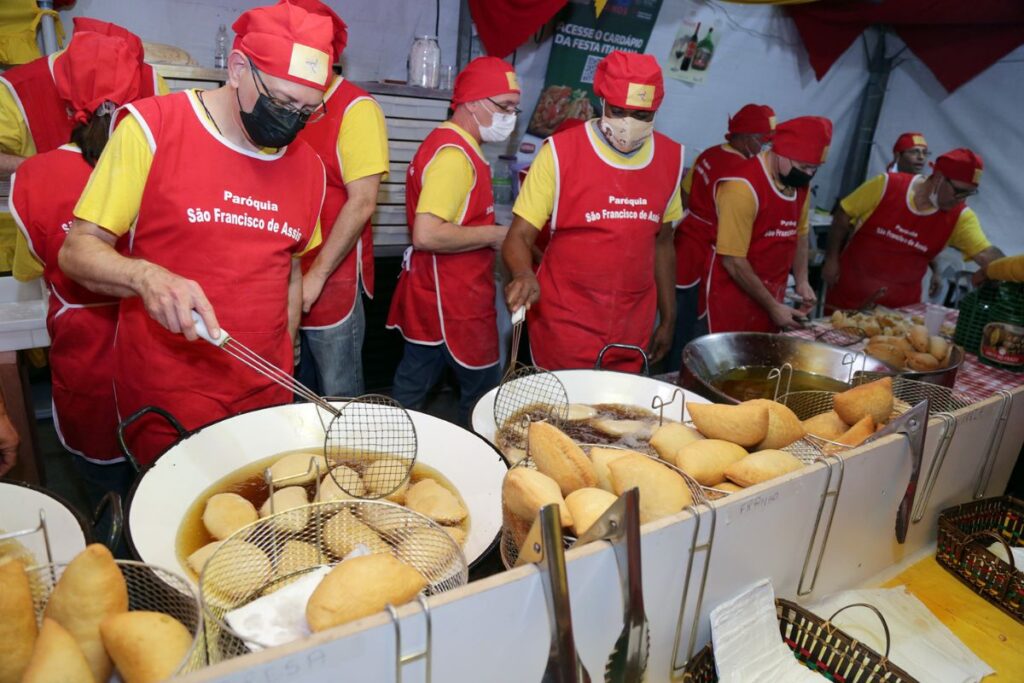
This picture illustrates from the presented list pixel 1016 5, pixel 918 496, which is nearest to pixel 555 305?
pixel 918 496

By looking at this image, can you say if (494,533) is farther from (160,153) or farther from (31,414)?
(31,414)

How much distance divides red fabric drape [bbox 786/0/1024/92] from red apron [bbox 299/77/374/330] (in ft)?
14.3

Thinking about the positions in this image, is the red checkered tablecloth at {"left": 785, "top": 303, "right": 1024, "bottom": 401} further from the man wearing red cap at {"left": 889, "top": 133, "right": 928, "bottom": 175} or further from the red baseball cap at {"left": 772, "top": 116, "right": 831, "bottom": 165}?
the man wearing red cap at {"left": 889, "top": 133, "right": 928, "bottom": 175}

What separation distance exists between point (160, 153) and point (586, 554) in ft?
4.64

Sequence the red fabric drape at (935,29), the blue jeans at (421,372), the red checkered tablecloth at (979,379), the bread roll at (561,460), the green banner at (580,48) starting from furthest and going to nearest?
the red fabric drape at (935,29), the green banner at (580,48), the blue jeans at (421,372), the red checkered tablecloth at (979,379), the bread roll at (561,460)

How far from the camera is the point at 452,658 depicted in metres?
0.80

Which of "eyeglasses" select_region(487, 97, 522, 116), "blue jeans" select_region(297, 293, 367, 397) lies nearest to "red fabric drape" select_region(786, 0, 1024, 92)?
"eyeglasses" select_region(487, 97, 522, 116)

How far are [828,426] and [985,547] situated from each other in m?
0.49

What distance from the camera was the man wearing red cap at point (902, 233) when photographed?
390 cm

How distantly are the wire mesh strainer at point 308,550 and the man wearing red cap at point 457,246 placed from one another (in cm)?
162

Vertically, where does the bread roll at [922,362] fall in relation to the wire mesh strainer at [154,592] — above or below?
below

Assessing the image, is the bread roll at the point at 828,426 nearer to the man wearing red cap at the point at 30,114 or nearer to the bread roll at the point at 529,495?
the bread roll at the point at 529,495

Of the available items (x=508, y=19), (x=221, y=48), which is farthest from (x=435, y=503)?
(x=508, y=19)

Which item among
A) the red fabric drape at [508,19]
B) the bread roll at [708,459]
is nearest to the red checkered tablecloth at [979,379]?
the bread roll at [708,459]
